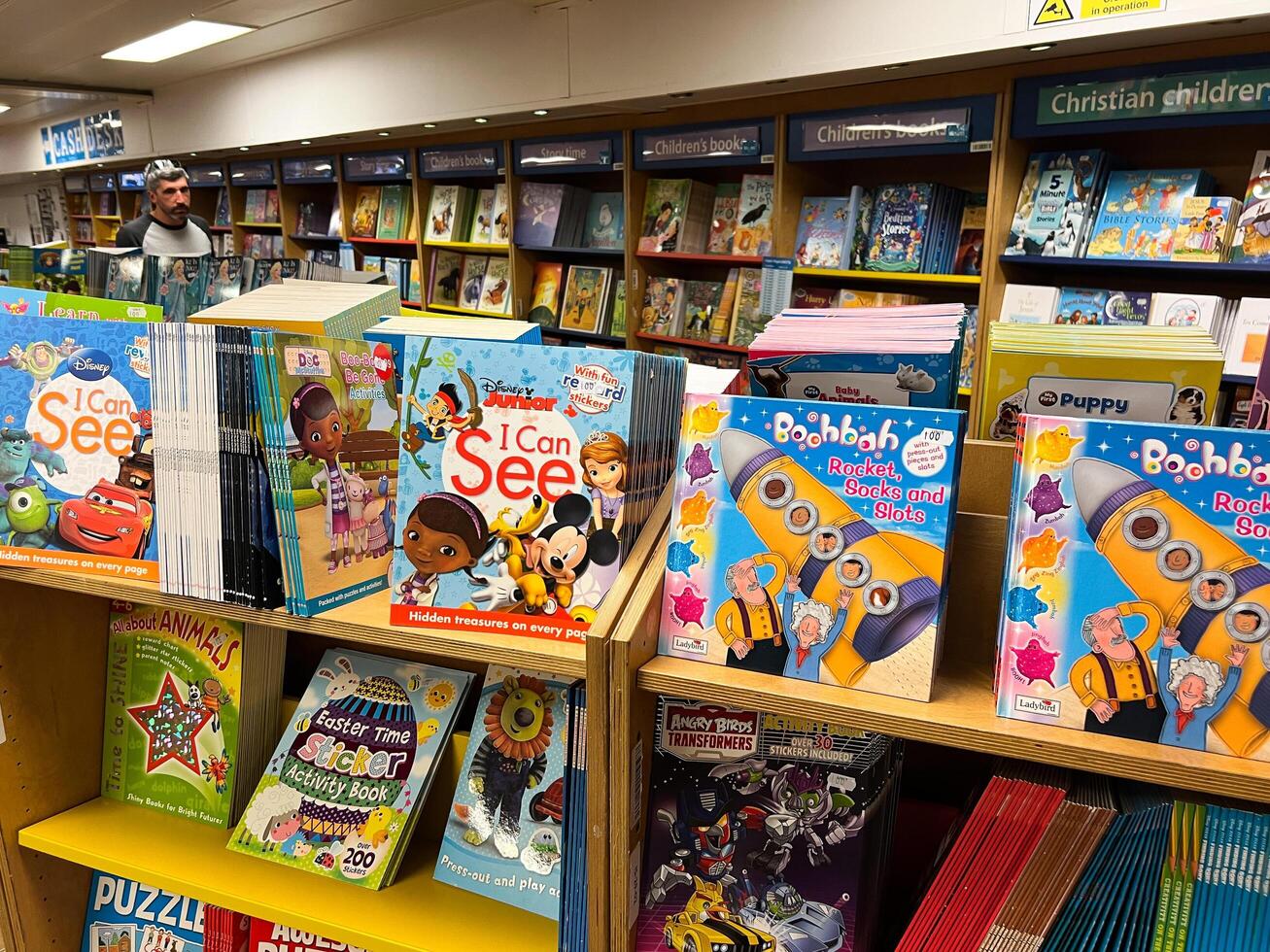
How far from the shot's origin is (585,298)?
5.22 metres

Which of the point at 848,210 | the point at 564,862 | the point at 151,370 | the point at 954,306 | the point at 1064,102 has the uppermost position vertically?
the point at 1064,102

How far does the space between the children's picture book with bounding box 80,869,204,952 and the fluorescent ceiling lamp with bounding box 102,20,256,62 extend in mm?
5312

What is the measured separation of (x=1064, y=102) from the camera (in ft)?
10.3

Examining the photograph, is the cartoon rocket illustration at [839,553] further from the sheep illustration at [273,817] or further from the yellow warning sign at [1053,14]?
the yellow warning sign at [1053,14]

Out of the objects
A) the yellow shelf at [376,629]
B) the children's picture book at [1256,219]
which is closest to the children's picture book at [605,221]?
the children's picture book at [1256,219]

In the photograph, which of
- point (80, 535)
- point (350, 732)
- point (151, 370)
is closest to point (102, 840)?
point (350, 732)

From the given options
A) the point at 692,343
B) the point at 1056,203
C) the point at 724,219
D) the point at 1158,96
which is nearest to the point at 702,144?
the point at 724,219

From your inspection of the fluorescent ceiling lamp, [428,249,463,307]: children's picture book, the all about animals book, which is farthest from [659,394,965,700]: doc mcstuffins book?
the fluorescent ceiling lamp

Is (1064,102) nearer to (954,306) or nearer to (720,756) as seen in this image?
(954,306)

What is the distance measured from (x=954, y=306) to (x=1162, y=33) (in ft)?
8.08

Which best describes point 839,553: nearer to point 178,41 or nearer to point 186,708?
point 186,708

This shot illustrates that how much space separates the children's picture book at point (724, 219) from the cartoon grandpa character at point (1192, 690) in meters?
3.82

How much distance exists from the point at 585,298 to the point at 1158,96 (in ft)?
10.0

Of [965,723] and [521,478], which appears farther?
[521,478]
